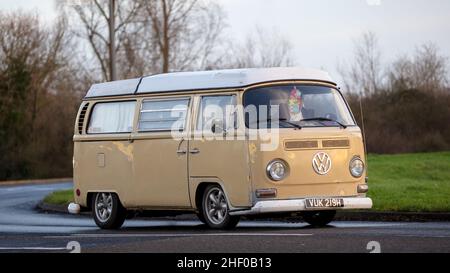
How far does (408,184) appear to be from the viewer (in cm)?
2991

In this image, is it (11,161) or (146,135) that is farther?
(11,161)

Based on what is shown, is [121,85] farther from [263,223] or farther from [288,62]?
[288,62]

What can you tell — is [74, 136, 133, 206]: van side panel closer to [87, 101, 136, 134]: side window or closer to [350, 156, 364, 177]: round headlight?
[87, 101, 136, 134]: side window

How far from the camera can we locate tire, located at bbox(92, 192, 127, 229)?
19.3 m

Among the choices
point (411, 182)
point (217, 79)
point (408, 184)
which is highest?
point (217, 79)

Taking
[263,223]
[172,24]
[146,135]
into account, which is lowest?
[263,223]

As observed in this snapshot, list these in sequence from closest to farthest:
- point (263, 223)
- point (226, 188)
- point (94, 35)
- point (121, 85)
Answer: point (226, 188) < point (121, 85) < point (263, 223) < point (94, 35)

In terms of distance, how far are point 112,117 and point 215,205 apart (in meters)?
3.36

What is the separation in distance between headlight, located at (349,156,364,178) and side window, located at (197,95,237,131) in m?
1.95

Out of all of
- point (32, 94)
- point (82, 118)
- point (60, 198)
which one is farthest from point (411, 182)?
point (32, 94)

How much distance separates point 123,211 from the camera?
19328 mm

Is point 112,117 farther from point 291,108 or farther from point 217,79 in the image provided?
point 291,108
